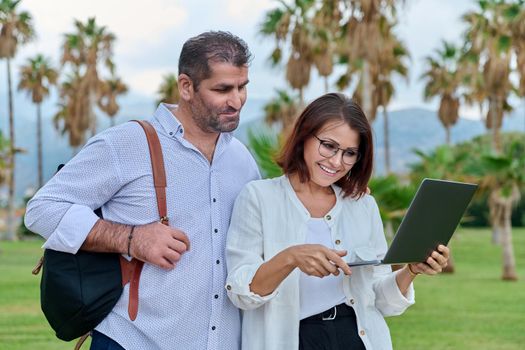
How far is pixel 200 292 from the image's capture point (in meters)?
3.57

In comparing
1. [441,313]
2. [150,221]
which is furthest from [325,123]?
[441,313]

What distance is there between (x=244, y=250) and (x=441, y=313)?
1922 cm

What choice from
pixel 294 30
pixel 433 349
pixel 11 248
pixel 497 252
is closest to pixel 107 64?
pixel 11 248

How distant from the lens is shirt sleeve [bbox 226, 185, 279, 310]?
133 inches

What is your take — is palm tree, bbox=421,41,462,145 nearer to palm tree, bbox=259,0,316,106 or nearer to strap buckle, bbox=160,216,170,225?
palm tree, bbox=259,0,316,106

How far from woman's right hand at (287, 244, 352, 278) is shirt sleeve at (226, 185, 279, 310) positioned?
23cm

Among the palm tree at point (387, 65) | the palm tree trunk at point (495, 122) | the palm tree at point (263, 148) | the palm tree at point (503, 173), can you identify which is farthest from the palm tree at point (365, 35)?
the palm tree at point (263, 148)

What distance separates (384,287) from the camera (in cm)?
364

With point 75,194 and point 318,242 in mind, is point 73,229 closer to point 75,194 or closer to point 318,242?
point 75,194

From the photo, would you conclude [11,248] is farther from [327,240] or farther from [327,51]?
[327,240]

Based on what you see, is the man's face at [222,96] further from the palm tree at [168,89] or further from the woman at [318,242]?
the palm tree at [168,89]

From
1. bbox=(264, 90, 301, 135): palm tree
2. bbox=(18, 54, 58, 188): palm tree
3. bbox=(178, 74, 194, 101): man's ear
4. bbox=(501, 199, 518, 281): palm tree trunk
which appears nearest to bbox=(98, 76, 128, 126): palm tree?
bbox=(18, 54, 58, 188): palm tree

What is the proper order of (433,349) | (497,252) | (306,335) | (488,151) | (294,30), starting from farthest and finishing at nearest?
(497,252), (294,30), (488,151), (433,349), (306,335)

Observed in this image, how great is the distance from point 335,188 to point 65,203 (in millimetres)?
931
